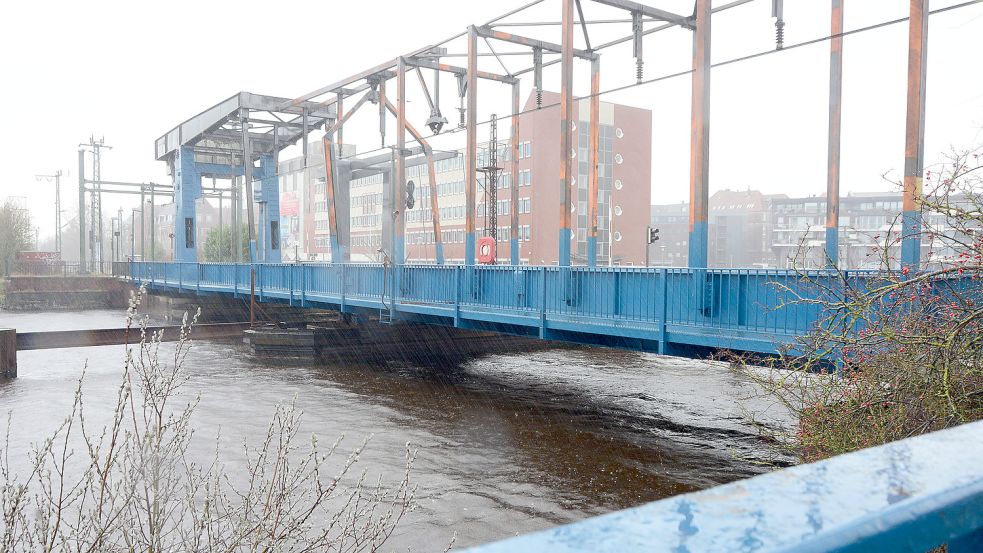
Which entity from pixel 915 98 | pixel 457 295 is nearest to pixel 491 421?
pixel 457 295

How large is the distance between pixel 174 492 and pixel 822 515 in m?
5.95

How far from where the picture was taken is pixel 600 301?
42.4ft

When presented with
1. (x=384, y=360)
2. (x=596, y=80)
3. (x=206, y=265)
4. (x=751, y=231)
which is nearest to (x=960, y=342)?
(x=596, y=80)

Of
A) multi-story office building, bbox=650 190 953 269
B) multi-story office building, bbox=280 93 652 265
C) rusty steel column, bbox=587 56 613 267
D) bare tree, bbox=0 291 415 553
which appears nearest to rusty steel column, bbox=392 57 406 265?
rusty steel column, bbox=587 56 613 267

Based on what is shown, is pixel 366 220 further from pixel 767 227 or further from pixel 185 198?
pixel 767 227

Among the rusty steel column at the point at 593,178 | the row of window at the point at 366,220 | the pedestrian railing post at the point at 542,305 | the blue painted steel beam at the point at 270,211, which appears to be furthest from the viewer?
the row of window at the point at 366,220

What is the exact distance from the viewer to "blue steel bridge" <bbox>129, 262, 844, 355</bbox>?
34.2ft

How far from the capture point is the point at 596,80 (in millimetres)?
19547

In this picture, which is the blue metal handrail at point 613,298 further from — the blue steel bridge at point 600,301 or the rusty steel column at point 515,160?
the rusty steel column at point 515,160

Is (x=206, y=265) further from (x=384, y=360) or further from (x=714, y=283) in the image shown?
(x=714, y=283)

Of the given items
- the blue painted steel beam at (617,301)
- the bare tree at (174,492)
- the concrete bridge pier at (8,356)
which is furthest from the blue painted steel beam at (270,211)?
the bare tree at (174,492)

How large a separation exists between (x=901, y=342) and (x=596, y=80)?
48.6ft

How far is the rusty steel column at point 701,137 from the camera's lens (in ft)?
41.9

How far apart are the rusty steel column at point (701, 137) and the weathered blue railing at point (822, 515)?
12134 millimetres
